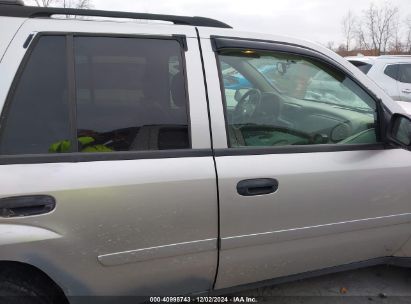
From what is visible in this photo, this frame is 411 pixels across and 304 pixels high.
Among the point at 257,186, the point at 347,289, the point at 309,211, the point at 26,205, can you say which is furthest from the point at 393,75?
the point at 26,205

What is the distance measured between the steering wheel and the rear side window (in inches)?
14.5

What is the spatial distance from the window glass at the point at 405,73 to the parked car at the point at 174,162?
7149mm

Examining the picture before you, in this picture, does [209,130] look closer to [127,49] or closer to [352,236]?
[127,49]

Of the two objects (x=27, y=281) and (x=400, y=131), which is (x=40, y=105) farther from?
(x=400, y=131)

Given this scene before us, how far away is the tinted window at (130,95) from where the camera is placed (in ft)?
6.38

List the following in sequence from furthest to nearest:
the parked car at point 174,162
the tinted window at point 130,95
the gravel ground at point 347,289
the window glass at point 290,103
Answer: the gravel ground at point 347,289 < the window glass at point 290,103 < the tinted window at point 130,95 < the parked car at point 174,162

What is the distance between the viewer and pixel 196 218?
2033 millimetres

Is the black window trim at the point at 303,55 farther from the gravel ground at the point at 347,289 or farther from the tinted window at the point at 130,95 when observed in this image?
the gravel ground at the point at 347,289

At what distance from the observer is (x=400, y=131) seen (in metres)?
2.39

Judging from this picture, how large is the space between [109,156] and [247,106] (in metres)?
0.94

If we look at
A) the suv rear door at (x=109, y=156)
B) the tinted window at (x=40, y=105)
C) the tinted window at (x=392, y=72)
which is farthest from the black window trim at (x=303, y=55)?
the tinted window at (x=392, y=72)

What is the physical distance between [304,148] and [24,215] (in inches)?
58.2

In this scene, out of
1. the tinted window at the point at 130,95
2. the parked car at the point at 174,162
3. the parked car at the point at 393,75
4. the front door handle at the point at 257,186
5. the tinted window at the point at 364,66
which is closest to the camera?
the parked car at the point at 174,162

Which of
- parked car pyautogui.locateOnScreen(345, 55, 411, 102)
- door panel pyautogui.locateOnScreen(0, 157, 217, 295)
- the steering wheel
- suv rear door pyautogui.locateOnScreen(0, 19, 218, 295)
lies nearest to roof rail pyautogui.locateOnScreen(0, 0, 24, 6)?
suv rear door pyautogui.locateOnScreen(0, 19, 218, 295)
